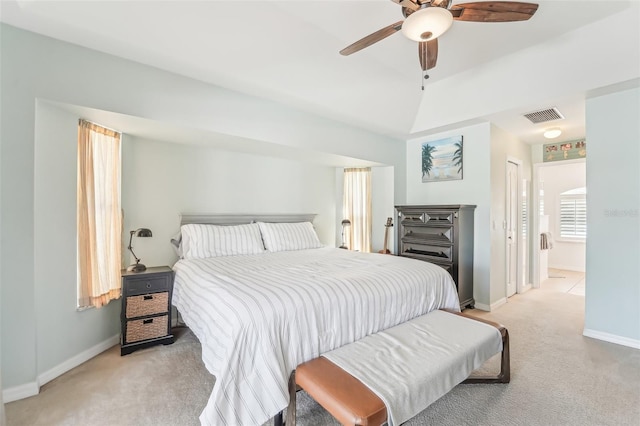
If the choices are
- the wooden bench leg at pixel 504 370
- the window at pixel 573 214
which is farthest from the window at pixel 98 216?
the window at pixel 573 214

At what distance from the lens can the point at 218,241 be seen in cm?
319

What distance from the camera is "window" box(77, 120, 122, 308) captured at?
92.7 inches

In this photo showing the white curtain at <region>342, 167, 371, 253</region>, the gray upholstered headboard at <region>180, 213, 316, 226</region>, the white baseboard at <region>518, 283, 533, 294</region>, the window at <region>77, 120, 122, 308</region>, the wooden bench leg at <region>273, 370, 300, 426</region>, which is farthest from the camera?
the white curtain at <region>342, 167, 371, 253</region>

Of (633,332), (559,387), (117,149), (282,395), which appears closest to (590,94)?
(633,332)

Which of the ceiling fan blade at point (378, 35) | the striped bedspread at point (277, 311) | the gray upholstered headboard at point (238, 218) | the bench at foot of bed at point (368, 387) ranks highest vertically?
the ceiling fan blade at point (378, 35)

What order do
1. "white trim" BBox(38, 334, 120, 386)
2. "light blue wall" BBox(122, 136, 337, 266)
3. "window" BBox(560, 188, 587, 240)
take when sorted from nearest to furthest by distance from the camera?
"white trim" BBox(38, 334, 120, 386) → "light blue wall" BBox(122, 136, 337, 266) → "window" BBox(560, 188, 587, 240)

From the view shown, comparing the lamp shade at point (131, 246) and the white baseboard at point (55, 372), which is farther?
the lamp shade at point (131, 246)

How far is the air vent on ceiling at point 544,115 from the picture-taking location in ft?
10.6

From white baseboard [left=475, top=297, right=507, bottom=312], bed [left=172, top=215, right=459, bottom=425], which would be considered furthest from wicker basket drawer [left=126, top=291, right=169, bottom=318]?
white baseboard [left=475, top=297, right=507, bottom=312]

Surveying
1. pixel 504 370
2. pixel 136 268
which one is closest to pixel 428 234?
pixel 504 370

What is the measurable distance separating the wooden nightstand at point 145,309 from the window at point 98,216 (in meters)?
0.20

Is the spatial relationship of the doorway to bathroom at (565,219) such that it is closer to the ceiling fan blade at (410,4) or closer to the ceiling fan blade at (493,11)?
the ceiling fan blade at (493,11)

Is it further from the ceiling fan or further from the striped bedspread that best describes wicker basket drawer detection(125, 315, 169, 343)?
the ceiling fan

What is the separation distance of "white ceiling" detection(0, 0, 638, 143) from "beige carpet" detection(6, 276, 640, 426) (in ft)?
8.48
